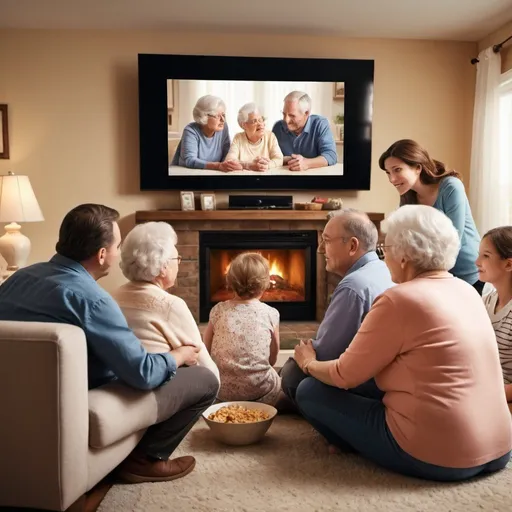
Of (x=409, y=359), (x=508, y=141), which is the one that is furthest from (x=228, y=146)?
(x=409, y=359)

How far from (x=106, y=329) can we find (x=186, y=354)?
395 mm

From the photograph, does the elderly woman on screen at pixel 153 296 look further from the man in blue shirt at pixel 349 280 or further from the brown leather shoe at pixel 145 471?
the man in blue shirt at pixel 349 280

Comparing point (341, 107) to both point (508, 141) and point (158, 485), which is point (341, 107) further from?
point (158, 485)

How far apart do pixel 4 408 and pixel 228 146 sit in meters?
3.96

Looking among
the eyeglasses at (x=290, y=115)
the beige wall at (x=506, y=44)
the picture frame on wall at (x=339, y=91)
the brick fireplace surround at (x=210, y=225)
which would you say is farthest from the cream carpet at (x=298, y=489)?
the beige wall at (x=506, y=44)

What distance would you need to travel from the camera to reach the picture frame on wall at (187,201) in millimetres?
5426

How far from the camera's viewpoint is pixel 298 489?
7.19 ft

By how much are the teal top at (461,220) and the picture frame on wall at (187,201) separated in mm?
2505

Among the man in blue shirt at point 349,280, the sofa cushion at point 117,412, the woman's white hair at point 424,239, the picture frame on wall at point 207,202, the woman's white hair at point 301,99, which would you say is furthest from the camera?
the woman's white hair at point 301,99

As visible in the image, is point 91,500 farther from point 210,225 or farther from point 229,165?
point 229,165

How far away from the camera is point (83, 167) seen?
5.55 meters

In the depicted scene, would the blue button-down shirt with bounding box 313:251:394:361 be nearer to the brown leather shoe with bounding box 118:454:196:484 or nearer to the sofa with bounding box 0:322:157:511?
the brown leather shoe with bounding box 118:454:196:484

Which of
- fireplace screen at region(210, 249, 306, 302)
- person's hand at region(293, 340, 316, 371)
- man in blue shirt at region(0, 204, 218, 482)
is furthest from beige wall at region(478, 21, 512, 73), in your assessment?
man in blue shirt at region(0, 204, 218, 482)

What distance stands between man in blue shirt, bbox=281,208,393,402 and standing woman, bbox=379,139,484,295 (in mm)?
1011
